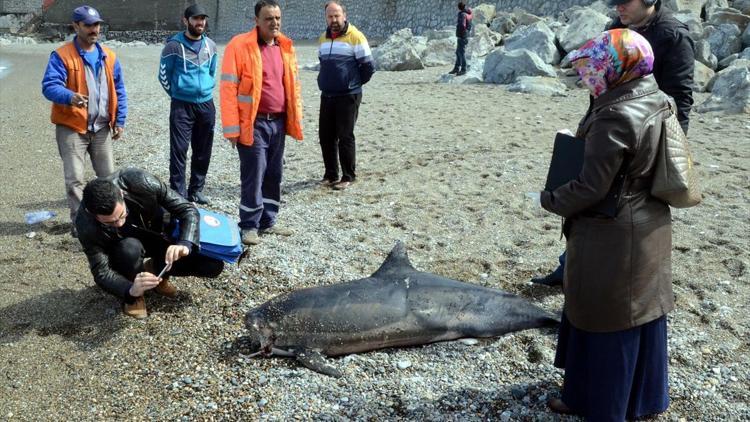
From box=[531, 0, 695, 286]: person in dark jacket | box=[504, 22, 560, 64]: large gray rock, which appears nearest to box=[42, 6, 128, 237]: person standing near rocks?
box=[531, 0, 695, 286]: person in dark jacket

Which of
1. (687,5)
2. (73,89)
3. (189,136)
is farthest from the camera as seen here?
(687,5)

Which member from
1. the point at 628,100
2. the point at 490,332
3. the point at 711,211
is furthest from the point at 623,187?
the point at 711,211

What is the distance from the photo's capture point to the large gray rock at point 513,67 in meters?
13.5

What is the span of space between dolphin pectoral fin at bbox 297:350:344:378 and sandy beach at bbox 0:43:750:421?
0.06 m

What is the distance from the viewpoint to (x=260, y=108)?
17.0 feet

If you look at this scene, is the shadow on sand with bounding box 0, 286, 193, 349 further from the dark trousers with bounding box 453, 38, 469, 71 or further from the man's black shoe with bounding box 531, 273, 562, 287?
the dark trousers with bounding box 453, 38, 469, 71

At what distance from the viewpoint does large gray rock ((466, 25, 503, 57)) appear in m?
17.5

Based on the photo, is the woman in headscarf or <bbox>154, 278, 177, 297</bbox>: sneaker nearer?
the woman in headscarf

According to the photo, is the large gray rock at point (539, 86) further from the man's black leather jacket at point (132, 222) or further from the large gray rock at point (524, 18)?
the man's black leather jacket at point (132, 222)

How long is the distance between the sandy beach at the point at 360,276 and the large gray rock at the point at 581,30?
6935 mm

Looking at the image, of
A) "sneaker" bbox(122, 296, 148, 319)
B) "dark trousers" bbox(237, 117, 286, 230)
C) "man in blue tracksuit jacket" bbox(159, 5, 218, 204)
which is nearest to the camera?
"sneaker" bbox(122, 296, 148, 319)

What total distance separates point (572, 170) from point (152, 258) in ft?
8.85

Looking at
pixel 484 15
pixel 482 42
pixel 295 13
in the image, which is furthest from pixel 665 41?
pixel 295 13

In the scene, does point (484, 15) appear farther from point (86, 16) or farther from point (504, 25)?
point (86, 16)
